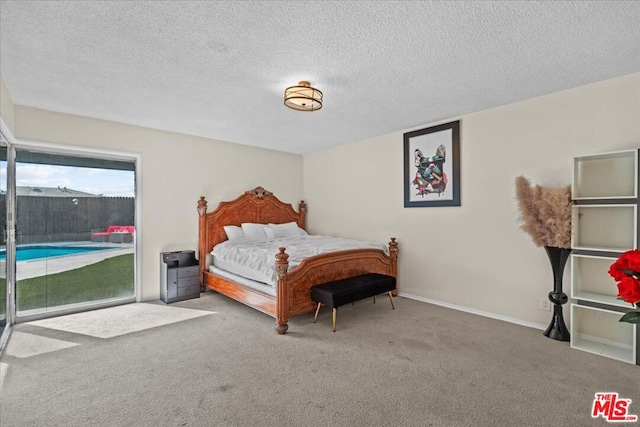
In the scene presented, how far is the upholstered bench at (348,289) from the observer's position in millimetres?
3189

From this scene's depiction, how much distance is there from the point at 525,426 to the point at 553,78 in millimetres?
2809

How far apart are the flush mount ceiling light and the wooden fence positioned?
2892mm

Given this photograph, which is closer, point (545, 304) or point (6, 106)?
point (6, 106)

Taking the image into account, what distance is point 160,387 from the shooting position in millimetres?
2201

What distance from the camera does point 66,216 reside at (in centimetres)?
384

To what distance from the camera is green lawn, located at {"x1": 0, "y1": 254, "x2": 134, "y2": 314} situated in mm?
3605

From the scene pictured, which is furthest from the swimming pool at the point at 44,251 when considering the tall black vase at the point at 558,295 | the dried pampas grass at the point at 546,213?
the tall black vase at the point at 558,295

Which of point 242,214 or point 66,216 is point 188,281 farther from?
point 66,216

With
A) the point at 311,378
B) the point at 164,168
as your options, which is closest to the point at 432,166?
the point at 311,378

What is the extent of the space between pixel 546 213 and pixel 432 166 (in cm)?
154

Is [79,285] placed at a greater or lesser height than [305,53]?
lesser

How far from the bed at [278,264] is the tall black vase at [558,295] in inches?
74.4
